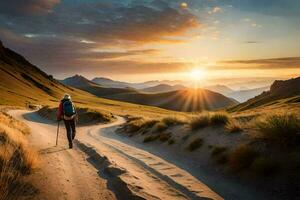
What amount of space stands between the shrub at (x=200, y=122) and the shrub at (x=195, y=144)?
2154mm

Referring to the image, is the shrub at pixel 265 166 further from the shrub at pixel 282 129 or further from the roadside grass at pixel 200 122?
the roadside grass at pixel 200 122

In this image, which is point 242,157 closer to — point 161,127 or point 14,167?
point 14,167

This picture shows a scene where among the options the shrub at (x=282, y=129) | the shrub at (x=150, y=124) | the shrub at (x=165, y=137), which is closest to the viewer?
the shrub at (x=282, y=129)

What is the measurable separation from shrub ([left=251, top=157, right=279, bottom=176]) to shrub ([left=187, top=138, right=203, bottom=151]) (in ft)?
16.4

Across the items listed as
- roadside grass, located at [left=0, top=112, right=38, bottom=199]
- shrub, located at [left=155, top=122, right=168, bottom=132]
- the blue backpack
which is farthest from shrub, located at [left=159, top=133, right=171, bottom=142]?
roadside grass, located at [left=0, top=112, right=38, bottom=199]

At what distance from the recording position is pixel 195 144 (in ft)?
50.6

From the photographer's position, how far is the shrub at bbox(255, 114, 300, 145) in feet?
35.4

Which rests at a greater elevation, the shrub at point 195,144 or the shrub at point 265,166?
the shrub at point 265,166

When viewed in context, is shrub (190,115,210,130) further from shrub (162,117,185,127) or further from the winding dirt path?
the winding dirt path

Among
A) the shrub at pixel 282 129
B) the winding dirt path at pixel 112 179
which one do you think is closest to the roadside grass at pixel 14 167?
the winding dirt path at pixel 112 179

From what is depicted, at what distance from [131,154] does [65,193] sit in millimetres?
7173

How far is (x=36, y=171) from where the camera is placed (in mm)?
10602

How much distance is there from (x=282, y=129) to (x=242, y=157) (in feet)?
5.87

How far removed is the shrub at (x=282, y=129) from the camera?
35.4 ft
